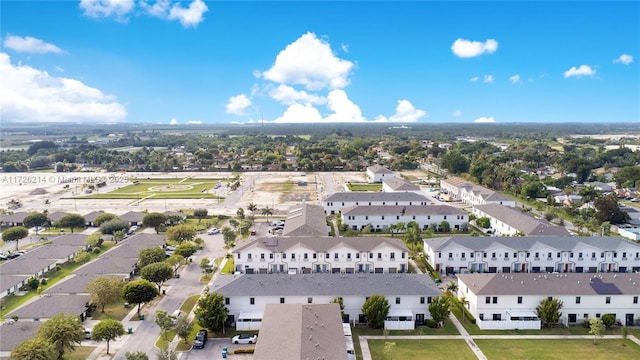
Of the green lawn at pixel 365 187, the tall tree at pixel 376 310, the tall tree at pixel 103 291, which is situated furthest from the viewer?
the green lawn at pixel 365 187

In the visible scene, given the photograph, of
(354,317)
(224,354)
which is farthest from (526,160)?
(224,354)

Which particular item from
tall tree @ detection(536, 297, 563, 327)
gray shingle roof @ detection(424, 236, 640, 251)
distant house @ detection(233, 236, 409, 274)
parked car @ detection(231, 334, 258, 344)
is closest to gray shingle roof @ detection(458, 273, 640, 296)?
tall tree @ detection(536, 297, 563, 327)

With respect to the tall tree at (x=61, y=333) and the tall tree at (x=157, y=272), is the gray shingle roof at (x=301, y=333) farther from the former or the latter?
the tall tree at (x=157, y=272)

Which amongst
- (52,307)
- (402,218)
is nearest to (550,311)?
(402,218)

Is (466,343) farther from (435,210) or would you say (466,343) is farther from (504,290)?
(435,210)

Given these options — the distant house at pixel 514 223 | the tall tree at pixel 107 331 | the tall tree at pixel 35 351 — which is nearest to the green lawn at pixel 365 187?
the distant house at pixel 514 223

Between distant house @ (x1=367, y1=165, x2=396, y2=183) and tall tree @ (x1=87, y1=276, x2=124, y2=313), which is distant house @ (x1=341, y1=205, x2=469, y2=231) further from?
distant house @ (x1=367, y1=165, x2=396, y2=183)

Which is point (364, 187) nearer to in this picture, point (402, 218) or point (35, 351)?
point (402, 218)
